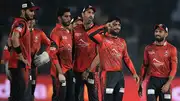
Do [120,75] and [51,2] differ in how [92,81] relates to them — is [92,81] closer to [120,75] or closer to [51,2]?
[120,75]

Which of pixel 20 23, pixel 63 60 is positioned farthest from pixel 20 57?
pixel 63 60

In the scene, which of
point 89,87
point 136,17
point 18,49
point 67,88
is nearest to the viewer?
point 18,49

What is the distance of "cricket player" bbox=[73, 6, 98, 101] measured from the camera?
7.33 metres

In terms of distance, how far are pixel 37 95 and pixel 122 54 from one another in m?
2.84

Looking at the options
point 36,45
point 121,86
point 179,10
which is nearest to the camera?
point 121,86

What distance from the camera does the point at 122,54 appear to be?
7.38 m

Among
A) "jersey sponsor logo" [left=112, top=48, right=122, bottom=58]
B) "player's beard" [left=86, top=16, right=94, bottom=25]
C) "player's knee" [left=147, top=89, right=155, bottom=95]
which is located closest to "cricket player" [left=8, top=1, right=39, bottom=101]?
"player's beard" [left=86, top=16, right=94, bottom=25]

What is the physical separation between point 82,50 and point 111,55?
0.48m

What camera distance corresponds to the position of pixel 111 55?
7215mm

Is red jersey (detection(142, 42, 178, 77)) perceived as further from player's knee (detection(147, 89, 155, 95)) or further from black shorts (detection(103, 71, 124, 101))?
black shorts (detection(103, 71, 124, 101))

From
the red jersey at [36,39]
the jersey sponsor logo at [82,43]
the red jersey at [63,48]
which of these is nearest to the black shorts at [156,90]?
the jersey sponsor logo at [82,43]

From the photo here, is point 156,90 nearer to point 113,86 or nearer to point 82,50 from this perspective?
A: point 113,86

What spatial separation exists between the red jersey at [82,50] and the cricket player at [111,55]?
157 millimetres

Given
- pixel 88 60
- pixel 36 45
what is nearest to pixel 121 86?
pixel 88 60
